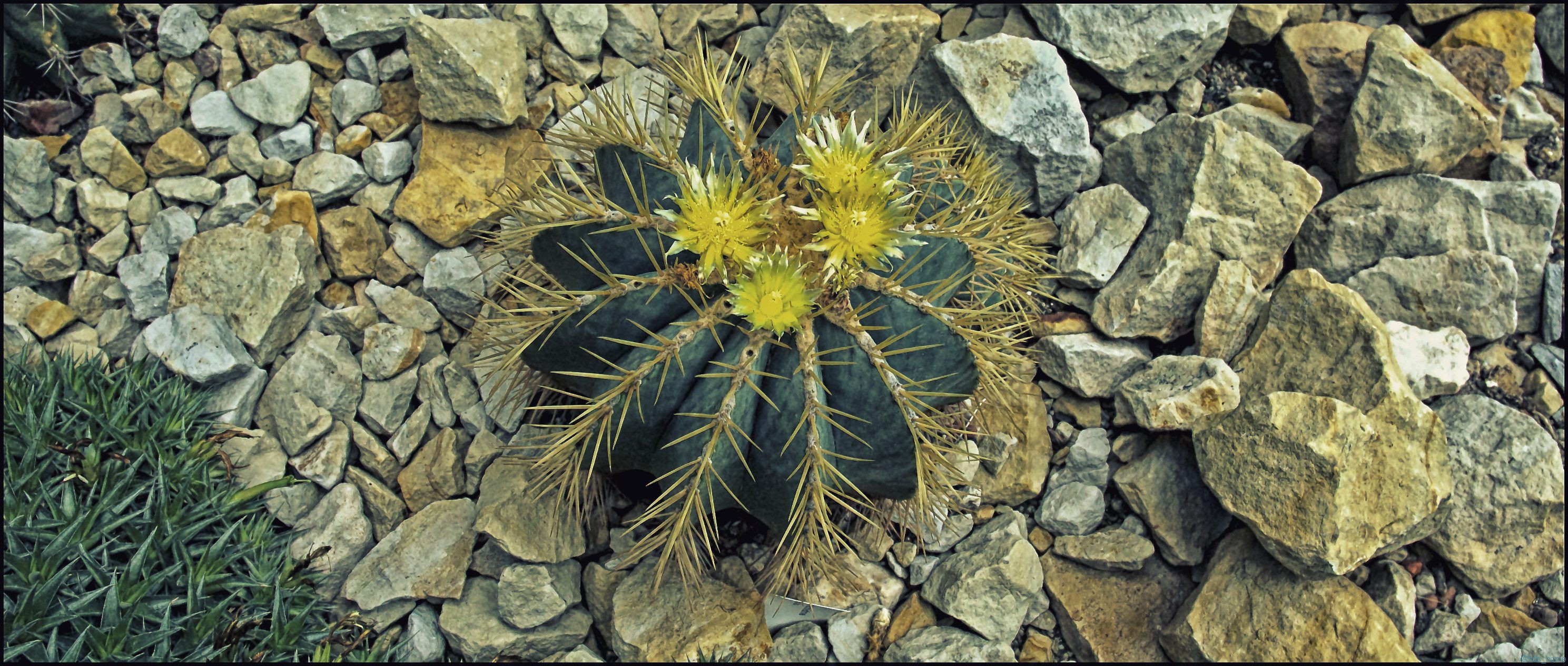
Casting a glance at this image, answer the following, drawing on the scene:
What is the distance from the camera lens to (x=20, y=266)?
2939mm

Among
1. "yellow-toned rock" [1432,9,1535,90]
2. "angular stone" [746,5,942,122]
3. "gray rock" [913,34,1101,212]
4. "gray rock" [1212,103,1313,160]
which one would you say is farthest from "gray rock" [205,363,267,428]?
"yellow-toned rock" [1432,9,1535,90]

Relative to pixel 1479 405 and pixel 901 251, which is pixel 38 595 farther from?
pixel 1479 405

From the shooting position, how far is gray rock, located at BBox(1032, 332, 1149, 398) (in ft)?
9.73

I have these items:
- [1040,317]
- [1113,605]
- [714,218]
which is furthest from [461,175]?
[1113,605]

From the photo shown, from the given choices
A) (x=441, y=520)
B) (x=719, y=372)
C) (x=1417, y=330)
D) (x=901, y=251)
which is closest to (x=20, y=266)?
(x=441, y=520)

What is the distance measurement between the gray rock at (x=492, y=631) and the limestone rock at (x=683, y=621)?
0.12 meters

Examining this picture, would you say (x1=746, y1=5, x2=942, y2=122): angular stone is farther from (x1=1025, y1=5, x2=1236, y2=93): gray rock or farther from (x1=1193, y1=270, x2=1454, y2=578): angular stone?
(x1=1193, y1=270, x2=1454, y2=578): angular stone

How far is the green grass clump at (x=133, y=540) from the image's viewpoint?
6.95 feet

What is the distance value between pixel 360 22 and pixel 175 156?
2.44 feet

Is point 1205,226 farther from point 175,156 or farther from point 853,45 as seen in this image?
point 175,156

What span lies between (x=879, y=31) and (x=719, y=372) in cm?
162

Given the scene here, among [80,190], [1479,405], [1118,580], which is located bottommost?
[1118,580]

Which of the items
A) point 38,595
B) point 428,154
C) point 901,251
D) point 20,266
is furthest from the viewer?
point 428,154

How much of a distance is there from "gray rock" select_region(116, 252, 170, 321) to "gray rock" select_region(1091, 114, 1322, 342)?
2.92m
